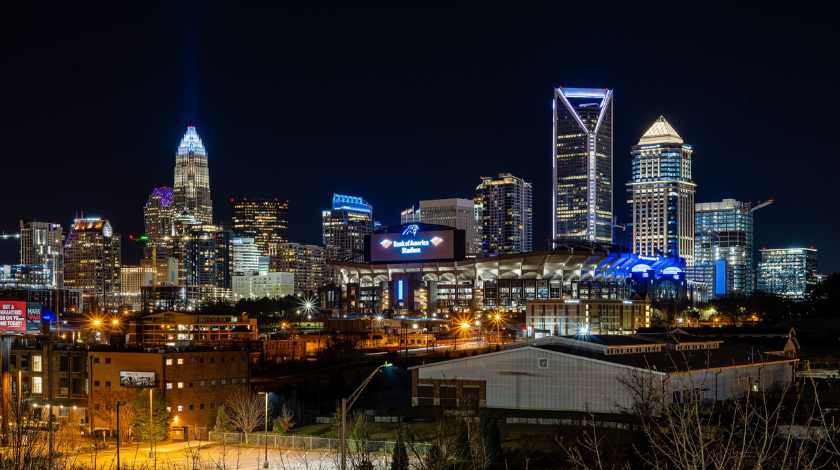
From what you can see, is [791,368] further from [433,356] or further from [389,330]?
[389,330]

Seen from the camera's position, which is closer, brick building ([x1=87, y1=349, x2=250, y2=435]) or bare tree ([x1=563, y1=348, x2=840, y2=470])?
bare tree ([x1=563, y1=348, x2=840, y2=470])

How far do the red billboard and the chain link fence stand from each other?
14.7 meters

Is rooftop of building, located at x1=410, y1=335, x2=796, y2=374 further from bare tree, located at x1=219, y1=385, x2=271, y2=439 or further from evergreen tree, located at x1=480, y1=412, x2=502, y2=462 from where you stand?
evergreen tree, located at x1=480, y1=412, x2=502, y2=462

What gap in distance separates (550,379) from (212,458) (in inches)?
1063

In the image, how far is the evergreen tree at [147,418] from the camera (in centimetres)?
5884

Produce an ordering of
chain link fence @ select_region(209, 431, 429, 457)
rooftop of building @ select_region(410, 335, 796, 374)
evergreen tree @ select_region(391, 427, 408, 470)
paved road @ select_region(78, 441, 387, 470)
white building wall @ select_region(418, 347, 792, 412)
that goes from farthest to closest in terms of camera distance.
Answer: rooftop of building @ select_region(410, 335, 796, 374) → white building wall @ select_region(418, 347, 792, 412) → chain link fence @ select_region(209, 431, 429, 457) → paved road @ select_region(78, 441, 387, 470) → evergreen tree @ select_region(391, 427, 408, 470)

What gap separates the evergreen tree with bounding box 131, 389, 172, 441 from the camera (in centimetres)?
5884

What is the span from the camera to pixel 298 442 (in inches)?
2137

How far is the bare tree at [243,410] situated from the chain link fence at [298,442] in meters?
0.75

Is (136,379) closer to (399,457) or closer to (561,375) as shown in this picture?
(561,375)

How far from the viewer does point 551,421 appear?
198 feet

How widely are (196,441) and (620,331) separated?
384 feet

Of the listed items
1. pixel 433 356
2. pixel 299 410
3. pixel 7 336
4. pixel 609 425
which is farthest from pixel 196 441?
pixel 433 356

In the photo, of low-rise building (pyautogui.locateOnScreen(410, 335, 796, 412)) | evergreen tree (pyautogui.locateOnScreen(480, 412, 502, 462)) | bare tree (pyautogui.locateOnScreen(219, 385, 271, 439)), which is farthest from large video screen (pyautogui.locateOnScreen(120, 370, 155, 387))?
evergreen tree (pyautogui.locateOnScreen(480, 412, 502, 462))
